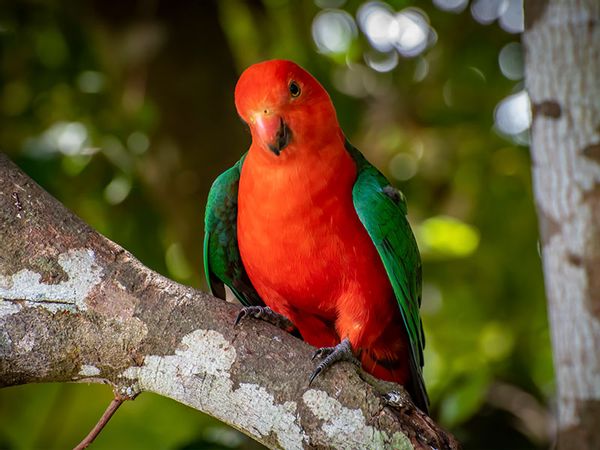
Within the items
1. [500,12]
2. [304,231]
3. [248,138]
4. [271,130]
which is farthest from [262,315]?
[500,12]

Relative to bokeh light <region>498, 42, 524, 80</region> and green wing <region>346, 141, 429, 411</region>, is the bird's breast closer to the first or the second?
green wing <region>346, 141, 429, 411</region>

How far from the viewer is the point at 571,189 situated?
7.95 feet

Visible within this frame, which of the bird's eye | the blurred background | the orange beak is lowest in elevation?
the blurred background

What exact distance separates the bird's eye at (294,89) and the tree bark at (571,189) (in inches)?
28.7

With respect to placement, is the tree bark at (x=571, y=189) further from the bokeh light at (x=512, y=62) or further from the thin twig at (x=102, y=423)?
the bokeh light at (x=512, y=62)

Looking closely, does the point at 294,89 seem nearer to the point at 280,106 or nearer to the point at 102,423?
the point at 280,106

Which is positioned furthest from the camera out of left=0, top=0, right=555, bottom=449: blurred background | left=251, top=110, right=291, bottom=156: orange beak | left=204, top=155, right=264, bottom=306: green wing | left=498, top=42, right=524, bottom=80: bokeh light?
left=498, top=42, right=524, bottom=80: bokeh light

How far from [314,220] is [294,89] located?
15.3 inches

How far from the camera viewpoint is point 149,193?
362 cm

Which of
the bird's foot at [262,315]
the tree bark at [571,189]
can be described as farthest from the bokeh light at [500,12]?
the bird's foot at [262,315]

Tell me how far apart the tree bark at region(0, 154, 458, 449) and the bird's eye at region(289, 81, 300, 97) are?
814mm

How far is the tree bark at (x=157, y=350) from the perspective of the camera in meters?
1.70

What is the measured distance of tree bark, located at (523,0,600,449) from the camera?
7.86 feet

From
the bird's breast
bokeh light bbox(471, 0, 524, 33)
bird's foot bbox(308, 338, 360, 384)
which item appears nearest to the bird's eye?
the bird's breast
